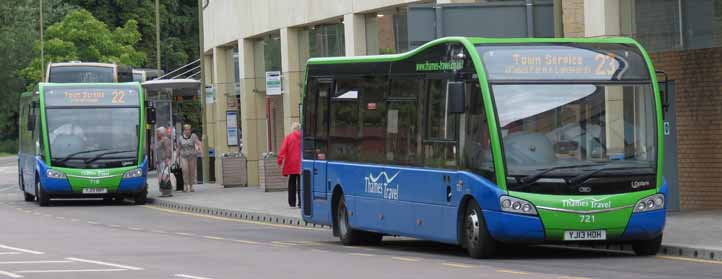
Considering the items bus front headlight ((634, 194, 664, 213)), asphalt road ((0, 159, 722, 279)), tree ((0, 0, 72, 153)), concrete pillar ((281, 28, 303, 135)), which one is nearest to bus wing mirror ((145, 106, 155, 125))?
concrete pillar ((281, 28, 303, 135))

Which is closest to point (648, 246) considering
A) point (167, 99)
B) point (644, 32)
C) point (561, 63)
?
point (561, 63)

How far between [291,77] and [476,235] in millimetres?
24178

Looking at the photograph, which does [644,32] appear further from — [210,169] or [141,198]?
[210,169]

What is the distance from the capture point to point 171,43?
92.9 metres

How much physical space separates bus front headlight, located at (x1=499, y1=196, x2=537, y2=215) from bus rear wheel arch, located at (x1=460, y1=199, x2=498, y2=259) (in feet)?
1.20

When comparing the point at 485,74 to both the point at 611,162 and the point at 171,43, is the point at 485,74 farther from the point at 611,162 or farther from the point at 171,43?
the point at 171,43

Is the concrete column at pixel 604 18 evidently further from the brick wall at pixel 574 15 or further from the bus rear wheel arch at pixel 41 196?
the bus rear wheel arch at pixel 41 196

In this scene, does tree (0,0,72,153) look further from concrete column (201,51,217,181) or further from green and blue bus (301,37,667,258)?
green and blue bus (301,37,667,258)

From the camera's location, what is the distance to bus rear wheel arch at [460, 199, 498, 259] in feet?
59.6

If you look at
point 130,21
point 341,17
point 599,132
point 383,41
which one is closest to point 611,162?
point 599,132

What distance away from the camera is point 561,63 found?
18547 millimetres

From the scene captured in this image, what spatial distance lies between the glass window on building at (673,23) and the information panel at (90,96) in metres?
15.4

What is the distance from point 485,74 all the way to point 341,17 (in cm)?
1970

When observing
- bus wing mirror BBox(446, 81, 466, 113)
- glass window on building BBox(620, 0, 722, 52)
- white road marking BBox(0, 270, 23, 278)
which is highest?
glass window on building BBox(620, 0, 722, 52)
